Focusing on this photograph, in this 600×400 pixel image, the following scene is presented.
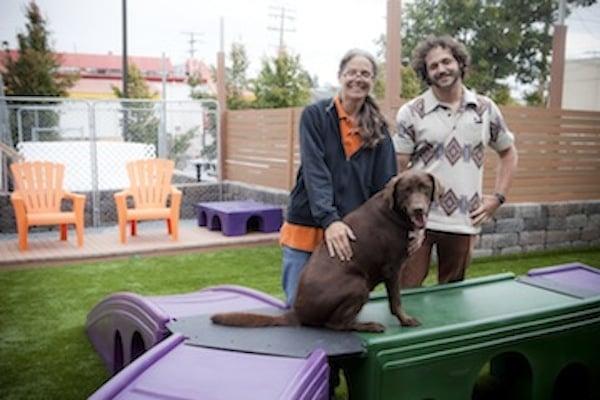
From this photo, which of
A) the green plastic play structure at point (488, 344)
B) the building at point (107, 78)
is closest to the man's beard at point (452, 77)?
the green plastic play structure at point (488, 344)

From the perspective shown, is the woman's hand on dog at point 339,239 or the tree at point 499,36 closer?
the woman's hand on dog at point 339,239

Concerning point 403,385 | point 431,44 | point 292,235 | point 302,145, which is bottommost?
point 403,385

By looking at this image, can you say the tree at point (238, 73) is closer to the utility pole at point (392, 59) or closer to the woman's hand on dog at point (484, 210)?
the utility pole at point (392, 59)

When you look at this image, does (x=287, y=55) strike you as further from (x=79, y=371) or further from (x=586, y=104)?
(x=79, y=371)

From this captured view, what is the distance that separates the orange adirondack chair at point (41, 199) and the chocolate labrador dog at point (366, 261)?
5.28 m

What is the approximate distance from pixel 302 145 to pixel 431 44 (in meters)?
0.90

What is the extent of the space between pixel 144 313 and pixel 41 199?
191 inches

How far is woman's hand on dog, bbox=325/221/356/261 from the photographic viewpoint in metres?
2.20

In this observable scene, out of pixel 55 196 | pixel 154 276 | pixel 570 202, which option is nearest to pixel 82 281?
pixel 154 276

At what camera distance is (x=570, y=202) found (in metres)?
7.39

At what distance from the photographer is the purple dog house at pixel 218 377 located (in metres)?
1.85

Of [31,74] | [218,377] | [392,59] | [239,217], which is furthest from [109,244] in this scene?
[31,74]

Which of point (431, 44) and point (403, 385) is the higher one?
point (431, 44)

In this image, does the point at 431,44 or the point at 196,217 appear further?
the point at 196,217
